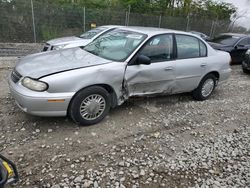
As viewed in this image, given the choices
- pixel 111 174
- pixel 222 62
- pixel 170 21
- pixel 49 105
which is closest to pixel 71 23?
pixel 170 21

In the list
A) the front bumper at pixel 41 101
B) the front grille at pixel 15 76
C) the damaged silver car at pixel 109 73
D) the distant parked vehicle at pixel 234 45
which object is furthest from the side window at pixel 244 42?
the front grille at pixel 15 76

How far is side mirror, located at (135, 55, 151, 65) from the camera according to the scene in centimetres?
360

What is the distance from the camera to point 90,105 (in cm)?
339

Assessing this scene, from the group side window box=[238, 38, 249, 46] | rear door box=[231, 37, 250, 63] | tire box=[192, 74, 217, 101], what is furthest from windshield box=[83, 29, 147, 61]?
side window box=[238, 38, 249, 46]

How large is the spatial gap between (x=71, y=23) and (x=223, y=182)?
11.7 m

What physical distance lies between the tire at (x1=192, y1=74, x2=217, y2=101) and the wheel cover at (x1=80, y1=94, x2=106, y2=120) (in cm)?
244

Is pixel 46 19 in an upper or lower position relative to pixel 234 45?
upper

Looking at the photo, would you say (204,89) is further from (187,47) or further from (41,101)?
(41,101)

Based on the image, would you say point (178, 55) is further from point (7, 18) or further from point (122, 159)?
point (7, 18)

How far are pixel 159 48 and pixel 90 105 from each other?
169cm

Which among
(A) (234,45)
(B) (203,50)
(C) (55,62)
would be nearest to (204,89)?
(B) (203,50)

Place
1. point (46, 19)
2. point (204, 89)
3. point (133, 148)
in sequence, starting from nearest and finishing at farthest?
point (133, 148) < point (204, 89) < point (46, 19)

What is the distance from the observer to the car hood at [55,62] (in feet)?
10.3

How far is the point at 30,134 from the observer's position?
3176 millimetres
